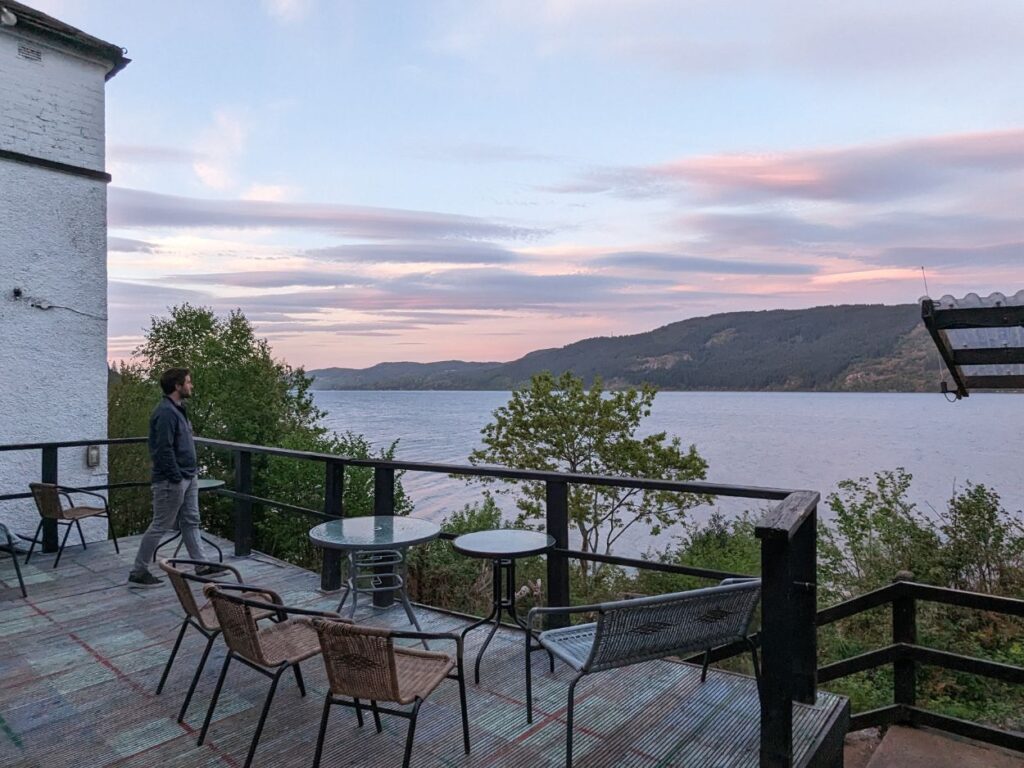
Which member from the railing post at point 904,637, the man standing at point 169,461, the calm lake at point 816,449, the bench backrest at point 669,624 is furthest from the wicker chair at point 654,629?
the calm lake at point 816,449

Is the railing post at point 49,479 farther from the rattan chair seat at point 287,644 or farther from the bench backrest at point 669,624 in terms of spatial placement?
the bench backrest at point 669,624

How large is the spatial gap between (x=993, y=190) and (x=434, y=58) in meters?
11.2

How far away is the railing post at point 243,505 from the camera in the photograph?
5438mm

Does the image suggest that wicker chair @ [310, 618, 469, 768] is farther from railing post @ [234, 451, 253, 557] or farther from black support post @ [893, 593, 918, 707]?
railing post @ [234, 451, 253, 557]

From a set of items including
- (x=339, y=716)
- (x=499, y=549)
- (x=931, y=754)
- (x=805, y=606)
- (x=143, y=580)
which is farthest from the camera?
(x=143, y=580)

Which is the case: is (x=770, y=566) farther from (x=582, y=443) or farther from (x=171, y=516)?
(x=582, y=443)

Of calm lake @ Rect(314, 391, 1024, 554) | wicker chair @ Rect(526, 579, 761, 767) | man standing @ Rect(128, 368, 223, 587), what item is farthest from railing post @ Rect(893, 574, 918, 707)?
calm lake @ Rect(314, 391, 1024, 554)

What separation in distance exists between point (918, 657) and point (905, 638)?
113mm

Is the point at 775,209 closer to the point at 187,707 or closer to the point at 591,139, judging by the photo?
the point at 591,139

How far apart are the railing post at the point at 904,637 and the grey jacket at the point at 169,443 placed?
4740mm

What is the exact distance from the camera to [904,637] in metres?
3.49

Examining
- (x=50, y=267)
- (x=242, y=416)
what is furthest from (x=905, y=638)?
(x=242, y=416)

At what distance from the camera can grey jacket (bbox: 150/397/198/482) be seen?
452 centimetres

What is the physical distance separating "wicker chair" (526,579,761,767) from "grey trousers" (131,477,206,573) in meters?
3.26
